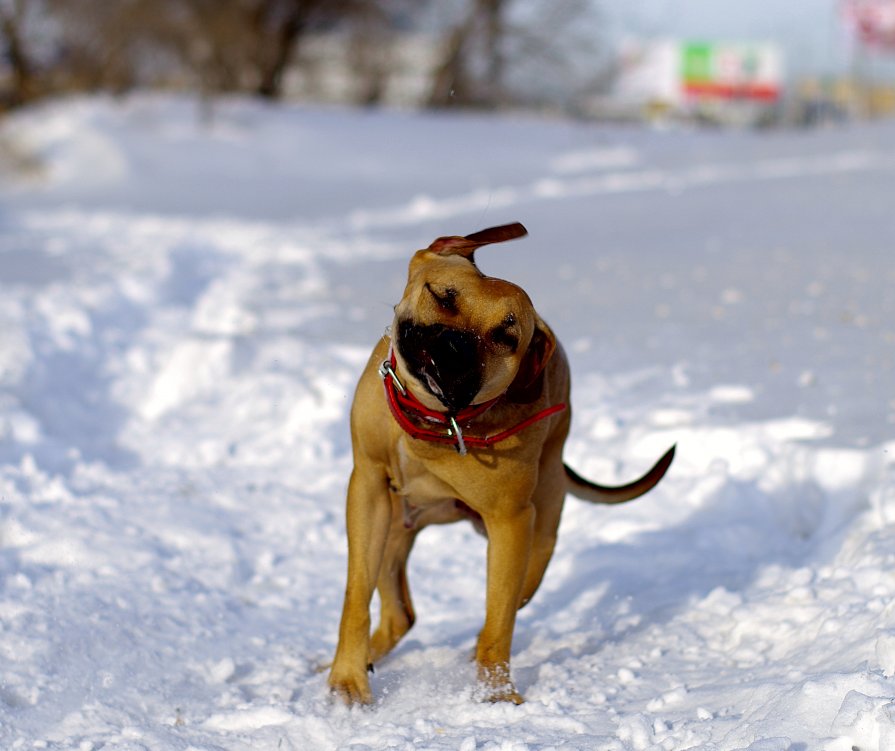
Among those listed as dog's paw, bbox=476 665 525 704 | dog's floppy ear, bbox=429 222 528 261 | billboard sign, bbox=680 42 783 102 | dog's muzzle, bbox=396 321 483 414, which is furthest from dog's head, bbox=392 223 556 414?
billboard sign, bbox=680 42 783 102

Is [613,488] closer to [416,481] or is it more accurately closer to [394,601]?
[394,601]

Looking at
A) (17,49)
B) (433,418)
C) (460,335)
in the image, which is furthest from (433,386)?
(17,49)

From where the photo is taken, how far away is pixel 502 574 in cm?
341

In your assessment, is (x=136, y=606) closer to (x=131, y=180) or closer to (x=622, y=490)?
(x=622, y=490)

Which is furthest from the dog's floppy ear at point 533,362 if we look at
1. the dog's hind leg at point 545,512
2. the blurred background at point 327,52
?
the blurred background at point 327,52

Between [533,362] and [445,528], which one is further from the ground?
[533,362]

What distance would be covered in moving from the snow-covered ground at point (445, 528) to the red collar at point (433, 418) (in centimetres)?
80

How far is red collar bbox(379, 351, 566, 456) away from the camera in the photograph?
3148mm

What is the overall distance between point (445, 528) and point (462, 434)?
2364 millimetres

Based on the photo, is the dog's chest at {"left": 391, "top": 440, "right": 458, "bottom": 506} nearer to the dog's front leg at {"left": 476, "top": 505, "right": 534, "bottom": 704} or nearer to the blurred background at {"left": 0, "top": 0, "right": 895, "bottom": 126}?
the dog's front leg at {"left": 476, "top": 505, "right": 534, "bottom": 704}

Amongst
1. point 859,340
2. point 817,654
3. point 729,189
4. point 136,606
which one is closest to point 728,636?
point 817,654

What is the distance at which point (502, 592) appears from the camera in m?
3.44

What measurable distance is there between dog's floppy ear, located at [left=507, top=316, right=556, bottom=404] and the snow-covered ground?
0.93 m

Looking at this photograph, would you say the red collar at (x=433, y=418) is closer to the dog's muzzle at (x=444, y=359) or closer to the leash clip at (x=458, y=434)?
the leash clip at (x=458, y=434)
